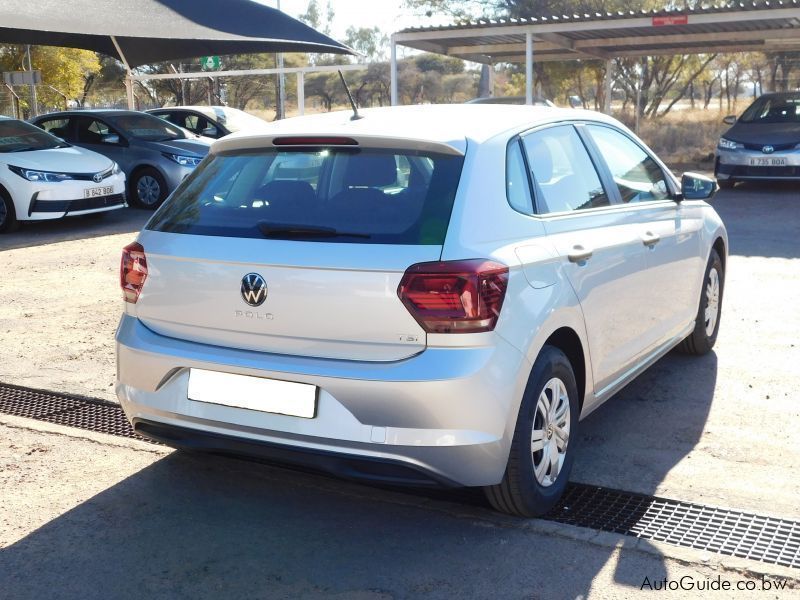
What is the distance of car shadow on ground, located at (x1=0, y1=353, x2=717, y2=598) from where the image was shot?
11.3 ft

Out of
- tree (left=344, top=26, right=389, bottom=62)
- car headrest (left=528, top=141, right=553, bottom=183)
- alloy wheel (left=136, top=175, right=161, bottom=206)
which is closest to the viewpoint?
car headrest (left=528, top=141, right=553, bottom=183)

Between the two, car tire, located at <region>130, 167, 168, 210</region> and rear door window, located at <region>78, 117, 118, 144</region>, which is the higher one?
rear door window, located at <region>78, 117, 118, 144</region>

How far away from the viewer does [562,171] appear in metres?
4.42

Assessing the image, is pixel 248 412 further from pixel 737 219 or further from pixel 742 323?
pixel 737 219

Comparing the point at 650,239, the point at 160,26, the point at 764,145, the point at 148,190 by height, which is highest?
the point at 160,26

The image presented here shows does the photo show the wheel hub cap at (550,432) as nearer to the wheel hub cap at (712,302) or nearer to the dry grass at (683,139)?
the wheel hub cap at (712,302)

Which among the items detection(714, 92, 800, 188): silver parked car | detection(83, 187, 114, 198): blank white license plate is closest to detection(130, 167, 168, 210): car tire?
detection(83, 187, 114, 198): blank white license plate

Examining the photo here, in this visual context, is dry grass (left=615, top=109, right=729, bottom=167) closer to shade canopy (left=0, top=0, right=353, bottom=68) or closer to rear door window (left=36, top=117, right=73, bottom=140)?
shade canopy (left=0, top=0, right=353, bottom=68)

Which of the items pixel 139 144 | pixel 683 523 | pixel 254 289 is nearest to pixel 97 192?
pixel 139 144

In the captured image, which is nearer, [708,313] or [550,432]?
[550,432]

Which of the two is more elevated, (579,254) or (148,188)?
(579,254)

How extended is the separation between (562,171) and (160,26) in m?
12.9

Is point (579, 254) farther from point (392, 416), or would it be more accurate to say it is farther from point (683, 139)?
point (683, 139)

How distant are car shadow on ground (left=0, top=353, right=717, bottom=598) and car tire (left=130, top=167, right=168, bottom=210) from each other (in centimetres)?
1082
